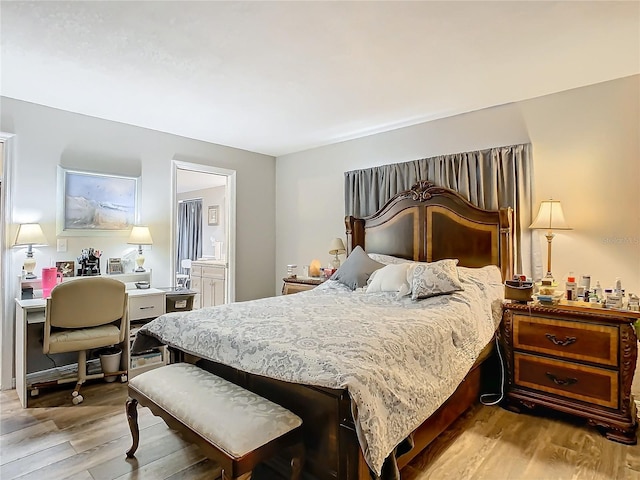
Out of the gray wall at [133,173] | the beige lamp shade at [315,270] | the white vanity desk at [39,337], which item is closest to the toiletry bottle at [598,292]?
the beige lamp shade at [315,270]

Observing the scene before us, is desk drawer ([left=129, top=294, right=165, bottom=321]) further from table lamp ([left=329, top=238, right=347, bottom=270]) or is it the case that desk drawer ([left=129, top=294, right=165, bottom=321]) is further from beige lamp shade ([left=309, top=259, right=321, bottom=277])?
table lamp ([left=329, top=238, right=347, bottom=270])

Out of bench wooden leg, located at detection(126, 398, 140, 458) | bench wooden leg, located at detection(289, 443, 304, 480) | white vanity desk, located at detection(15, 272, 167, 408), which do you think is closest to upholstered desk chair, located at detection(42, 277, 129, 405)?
white vanity desk, located at detection(15, 272, 167, 408)

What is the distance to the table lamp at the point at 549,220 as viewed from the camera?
2990mm

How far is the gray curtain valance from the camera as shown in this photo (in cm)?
333

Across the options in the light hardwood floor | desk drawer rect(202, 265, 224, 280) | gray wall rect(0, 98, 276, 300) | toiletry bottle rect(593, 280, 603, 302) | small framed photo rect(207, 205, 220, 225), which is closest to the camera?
the light hardwood floor

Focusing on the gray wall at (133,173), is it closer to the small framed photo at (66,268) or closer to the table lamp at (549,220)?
the small framed photo at (66,268)

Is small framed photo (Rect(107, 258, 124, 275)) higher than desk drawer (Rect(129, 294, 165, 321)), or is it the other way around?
small framed photo (Rect(107, 258, 124, 275))

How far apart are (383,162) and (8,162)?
145 inches

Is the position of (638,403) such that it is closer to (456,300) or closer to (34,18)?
(456,300)

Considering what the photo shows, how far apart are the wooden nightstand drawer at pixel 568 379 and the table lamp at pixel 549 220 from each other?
0.69m

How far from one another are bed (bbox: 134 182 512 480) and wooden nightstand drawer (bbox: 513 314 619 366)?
0.25 m

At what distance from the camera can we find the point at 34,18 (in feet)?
6.99

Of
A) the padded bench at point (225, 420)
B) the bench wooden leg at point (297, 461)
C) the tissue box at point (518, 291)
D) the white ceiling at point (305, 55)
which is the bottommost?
the bench wooden leg at point (297, 461)

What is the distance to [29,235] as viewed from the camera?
3275 millimetres
